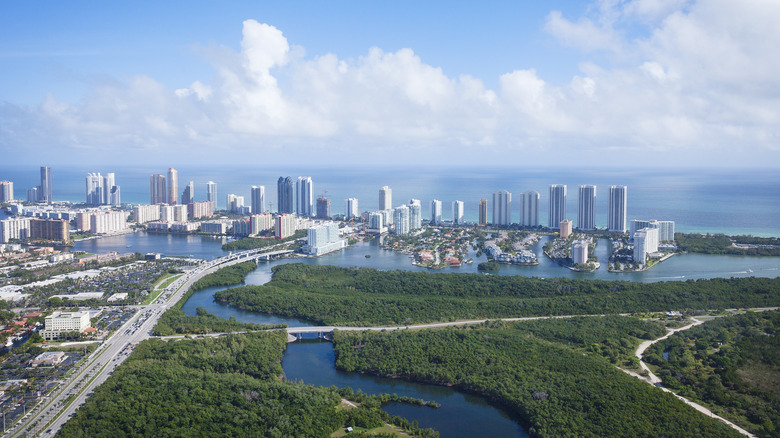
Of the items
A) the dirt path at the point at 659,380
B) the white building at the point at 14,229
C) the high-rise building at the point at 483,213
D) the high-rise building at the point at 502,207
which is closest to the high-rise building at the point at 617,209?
the high-rise building at the point at 502,207

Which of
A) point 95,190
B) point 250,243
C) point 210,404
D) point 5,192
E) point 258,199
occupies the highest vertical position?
point 95,190

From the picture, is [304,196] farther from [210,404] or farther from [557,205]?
[210,404]

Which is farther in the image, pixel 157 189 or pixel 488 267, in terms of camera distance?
pixel 157 189

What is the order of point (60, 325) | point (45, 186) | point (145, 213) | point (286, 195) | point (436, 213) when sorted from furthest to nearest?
point (45, 186), point (286, 195), point (145, 213), point (436, 213), point (60, 325)

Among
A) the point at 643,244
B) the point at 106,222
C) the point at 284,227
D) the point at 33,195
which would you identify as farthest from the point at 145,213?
the point at 643,244

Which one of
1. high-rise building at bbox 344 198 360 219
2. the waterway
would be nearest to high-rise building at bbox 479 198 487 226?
the waterway

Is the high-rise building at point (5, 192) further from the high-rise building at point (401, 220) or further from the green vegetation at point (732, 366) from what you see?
the green vegetation at point (732, 366)
